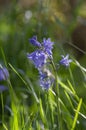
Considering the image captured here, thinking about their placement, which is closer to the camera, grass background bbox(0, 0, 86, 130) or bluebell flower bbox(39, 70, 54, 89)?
bluebell flower bbox(39, 70, 54, 89)

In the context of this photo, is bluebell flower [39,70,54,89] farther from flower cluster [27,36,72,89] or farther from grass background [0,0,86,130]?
grass background [0,0,86,130]

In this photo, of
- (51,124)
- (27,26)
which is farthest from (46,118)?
(27,26)

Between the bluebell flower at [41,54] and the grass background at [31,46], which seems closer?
the bluebell flower at [41,54]

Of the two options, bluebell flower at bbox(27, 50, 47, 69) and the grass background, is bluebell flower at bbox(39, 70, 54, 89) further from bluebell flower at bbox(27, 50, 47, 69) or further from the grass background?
the grass background

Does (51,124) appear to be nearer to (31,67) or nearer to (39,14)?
(31,67)

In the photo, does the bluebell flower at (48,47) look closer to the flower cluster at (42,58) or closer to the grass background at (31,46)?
the flower cluster at (42,58)

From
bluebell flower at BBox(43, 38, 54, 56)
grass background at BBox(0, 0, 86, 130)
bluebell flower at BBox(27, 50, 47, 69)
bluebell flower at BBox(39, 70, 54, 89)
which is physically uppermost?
bluebell flower at BBox(43, 38, 54, 56)

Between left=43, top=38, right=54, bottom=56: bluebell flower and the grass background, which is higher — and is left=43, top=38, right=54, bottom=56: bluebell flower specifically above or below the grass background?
above

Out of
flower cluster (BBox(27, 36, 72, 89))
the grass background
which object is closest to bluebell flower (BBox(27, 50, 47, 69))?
flower cluster (BBox(27, 36, 72, 89))

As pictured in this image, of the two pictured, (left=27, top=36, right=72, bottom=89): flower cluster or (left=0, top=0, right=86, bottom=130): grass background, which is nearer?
(left=27, top=36, right=72, bottom=89): flower cluster

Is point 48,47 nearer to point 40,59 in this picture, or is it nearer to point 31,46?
point 40,59

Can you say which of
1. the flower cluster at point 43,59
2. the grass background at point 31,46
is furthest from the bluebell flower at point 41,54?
the grass background at point 31,46

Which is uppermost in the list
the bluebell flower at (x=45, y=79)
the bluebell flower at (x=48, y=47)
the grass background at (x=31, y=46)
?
the bluebell flower at (x=48, y=47)
